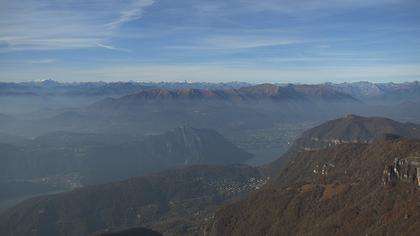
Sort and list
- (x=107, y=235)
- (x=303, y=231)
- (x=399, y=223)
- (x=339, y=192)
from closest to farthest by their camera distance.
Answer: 1. (x=399, y=223)
2. (x=107, y=235)
3. (x=303, y=231)
4. (x=339, y=192)

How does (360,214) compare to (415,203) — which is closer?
(415,203)

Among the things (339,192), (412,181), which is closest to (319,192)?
(339,192)

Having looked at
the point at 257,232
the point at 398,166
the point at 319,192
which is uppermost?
the point at 398,166

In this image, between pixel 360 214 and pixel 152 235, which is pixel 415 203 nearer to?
pixel 360 214

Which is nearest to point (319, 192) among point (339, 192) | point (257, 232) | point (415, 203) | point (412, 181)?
point (339, 192)

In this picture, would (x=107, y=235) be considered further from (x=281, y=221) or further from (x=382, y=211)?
(x=382, y=211)

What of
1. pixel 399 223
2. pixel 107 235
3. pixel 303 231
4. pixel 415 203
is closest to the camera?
pixel 399 223

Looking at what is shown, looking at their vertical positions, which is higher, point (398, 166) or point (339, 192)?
point (398, 166)
